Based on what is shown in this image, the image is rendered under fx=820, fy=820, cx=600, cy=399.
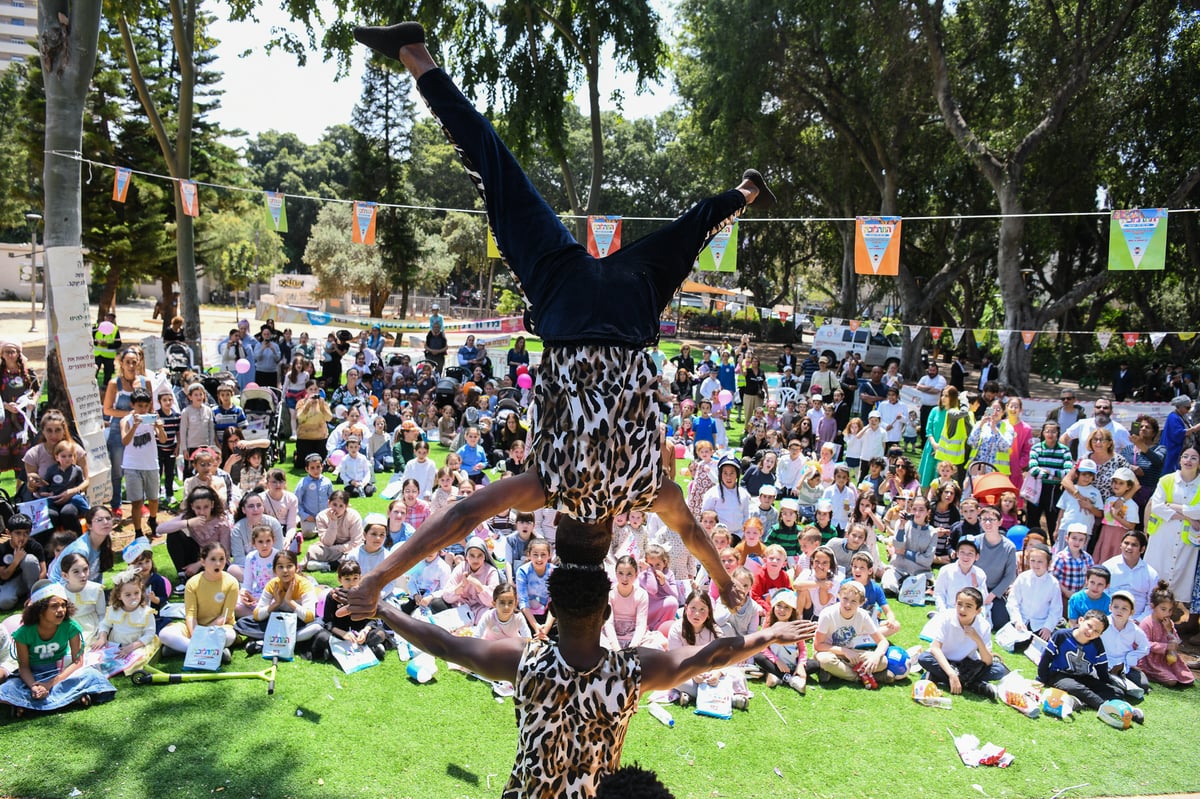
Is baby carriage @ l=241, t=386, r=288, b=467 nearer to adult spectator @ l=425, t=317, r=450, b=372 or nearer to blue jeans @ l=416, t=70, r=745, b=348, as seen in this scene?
adult spectator @ l=425, t=317, r=450, b=372

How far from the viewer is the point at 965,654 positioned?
6.00m

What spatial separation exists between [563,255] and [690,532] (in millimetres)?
989

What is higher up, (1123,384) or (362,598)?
(362,598)

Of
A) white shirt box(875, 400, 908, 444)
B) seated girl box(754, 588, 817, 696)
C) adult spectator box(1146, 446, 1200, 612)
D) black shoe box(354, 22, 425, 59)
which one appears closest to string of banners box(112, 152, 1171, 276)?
white shirt box(875, 400, 908, 444)

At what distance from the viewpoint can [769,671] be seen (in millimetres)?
6004

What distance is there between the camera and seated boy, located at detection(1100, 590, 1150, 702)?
5973mm

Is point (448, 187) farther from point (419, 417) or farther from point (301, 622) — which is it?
point (301, 622)

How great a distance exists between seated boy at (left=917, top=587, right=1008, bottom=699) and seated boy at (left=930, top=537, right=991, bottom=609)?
0.50 m

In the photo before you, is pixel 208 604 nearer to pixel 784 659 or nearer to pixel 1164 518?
pixel 784 659

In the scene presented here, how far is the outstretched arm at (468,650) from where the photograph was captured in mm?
2494

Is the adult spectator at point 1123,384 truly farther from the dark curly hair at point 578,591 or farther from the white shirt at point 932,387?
the dark curly hair at point 578,591

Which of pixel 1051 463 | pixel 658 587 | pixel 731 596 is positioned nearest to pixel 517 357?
pixel 658 587

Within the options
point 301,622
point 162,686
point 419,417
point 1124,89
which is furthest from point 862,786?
point 1124,89

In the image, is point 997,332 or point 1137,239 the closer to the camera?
point 1137,239
